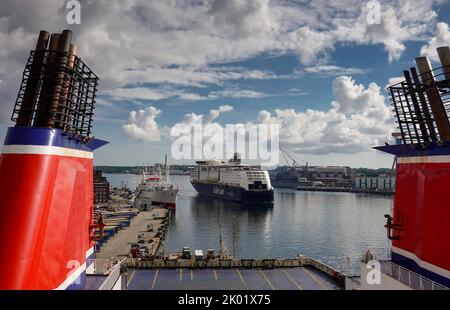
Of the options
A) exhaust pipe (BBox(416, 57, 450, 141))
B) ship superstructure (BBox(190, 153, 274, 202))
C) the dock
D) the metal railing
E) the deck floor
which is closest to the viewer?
the metal railing

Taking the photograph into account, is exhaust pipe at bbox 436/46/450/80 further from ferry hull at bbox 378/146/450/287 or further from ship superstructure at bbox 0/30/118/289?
ship superstructure at bbox 0/30/118/289

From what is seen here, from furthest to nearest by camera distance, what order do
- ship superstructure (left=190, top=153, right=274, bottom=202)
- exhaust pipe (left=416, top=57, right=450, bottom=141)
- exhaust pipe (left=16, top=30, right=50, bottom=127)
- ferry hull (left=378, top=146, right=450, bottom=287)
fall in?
ship superstructure (left=190, top=153, right=274, bottom=202)
exhaust pipe (left=416, top=57, right=450, bottom=141)
ferry hull (left=378, top=146, right=450, bottom=287)
exhaust pipe (left=16, top=30, right=50, bottom=127)

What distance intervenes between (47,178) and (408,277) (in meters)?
11.7

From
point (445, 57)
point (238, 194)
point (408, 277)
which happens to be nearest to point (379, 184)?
point (238, 194)

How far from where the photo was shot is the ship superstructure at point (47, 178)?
8.76m

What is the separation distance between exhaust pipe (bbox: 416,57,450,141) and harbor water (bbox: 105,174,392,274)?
94.0 ft

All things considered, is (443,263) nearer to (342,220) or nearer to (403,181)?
(403,181)

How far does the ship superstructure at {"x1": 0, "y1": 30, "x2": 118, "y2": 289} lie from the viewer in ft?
28.7

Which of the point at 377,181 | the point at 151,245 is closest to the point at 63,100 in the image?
the point at 151,245

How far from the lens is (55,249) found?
31.7 ft

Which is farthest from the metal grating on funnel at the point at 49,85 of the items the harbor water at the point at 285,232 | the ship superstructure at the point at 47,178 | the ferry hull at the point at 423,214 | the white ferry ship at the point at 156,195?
the white ferry ship at the point at 156,195

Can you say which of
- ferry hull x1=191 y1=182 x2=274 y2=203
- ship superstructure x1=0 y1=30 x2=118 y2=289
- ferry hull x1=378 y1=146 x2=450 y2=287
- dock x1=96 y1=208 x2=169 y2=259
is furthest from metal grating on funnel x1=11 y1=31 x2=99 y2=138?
ferry hull x1=191 y1=182 x2=274 y2=203

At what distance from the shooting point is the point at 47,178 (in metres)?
9.75
